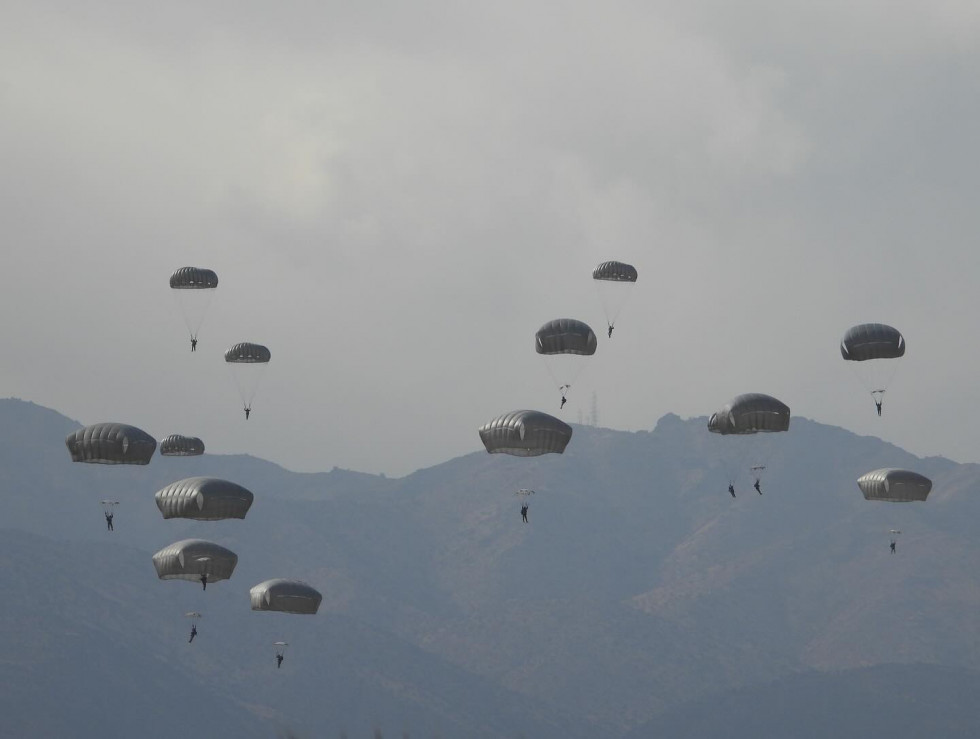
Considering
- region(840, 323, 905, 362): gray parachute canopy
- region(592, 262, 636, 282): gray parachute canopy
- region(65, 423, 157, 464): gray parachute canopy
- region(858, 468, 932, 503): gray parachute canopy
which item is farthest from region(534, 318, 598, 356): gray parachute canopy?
region(65, 423, 157, 464): gray parachute canopy

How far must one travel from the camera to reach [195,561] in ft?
293

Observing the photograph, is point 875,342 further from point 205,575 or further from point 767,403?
point 205,575

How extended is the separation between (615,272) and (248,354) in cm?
2700

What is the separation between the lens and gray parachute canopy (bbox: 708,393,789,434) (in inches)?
3438

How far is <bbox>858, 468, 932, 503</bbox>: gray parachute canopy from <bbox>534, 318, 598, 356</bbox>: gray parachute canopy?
18837 millimetres

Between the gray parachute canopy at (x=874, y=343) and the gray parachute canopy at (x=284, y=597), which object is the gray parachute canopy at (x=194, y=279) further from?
the gray parachute canopy at (x=874, y=343)

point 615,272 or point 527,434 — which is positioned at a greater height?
point 615,272

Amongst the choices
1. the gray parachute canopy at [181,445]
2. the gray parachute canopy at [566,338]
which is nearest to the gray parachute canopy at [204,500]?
the gray parachute canopy at [566,338]

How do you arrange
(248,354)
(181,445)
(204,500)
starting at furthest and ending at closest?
(181,445) < (248,354) < (204,500)

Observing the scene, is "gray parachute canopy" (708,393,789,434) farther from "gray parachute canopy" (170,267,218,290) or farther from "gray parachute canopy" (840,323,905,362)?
"gray parachute canopy" (170,267,218,290)

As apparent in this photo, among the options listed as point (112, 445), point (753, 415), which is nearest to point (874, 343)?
point (753, 415)

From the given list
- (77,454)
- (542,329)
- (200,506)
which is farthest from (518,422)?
(77,454)

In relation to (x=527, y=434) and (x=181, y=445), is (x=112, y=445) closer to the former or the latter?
(x=527, y=434)

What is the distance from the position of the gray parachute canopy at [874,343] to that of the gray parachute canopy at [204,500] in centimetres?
3550
